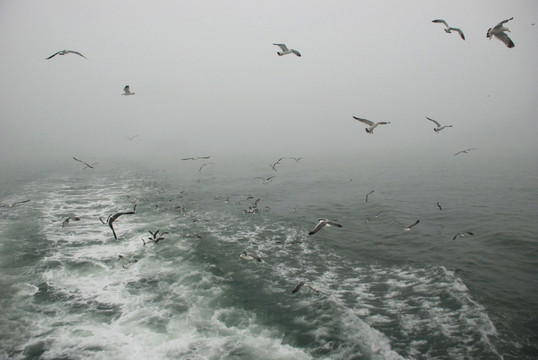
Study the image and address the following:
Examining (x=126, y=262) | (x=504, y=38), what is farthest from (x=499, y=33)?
(x=126, y=262)

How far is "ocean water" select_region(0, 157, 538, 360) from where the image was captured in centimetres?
1027

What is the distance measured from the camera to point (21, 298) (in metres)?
12.9

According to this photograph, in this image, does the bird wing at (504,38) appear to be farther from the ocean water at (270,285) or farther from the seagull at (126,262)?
the seagull at (126,262)

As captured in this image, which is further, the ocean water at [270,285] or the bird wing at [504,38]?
the ocean water at [270,285]

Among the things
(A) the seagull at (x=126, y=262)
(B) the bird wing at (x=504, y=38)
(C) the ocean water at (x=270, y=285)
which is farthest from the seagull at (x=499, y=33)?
(A) the seagull at (x=126, y=262)

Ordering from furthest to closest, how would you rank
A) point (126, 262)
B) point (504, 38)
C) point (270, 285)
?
1. point (126, 262)
2. point (270, 285)
3. point (504, 38)

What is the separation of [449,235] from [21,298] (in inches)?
977

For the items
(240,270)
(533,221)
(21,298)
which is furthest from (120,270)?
(533,221)

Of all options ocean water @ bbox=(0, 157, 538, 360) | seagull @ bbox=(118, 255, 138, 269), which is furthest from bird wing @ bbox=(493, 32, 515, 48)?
seagull @ bbox=(118, 255, 138, 269)

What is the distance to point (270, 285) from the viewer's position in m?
14.3

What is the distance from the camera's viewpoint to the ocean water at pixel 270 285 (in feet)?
33.7

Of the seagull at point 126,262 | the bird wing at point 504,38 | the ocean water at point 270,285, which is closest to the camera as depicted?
Result: the bird wing at point 504,38

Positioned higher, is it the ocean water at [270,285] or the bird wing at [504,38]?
the bird wing at [504,38]

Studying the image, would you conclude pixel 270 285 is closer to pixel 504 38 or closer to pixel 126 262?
pixel 126 262
